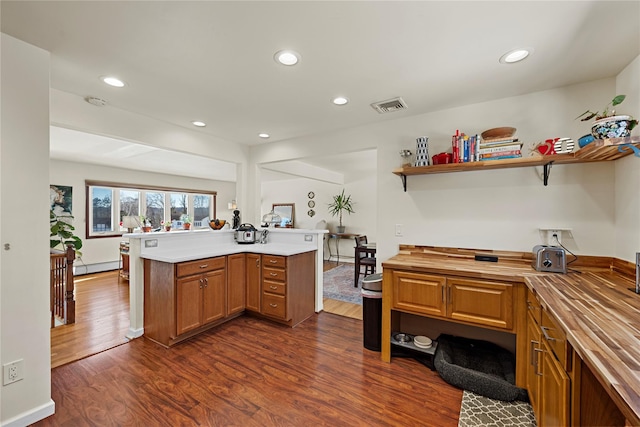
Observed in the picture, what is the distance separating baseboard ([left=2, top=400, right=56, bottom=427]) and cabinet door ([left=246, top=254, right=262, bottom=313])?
71.0 inches

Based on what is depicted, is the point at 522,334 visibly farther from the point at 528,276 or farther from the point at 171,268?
the point at 171,268

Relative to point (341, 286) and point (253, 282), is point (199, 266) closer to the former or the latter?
point (253, 282)

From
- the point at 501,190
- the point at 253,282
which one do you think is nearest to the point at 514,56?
the point at 501,190

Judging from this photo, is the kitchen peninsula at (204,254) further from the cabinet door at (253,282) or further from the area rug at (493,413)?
the area rug at (493,413)

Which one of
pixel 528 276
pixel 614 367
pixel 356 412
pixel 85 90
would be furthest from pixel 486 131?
pixel 85 90

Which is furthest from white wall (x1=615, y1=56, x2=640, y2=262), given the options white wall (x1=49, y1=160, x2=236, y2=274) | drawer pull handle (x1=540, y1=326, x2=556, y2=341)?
white wall (x1=49, y1=160, x2=236, y2=274)

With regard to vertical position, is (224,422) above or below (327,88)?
below

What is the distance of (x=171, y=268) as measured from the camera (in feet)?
8.50

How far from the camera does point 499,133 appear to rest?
2.32 m

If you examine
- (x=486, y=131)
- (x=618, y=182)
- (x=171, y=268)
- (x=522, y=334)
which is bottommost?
(x=522, y=334)

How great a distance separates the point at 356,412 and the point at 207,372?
125 centimetres

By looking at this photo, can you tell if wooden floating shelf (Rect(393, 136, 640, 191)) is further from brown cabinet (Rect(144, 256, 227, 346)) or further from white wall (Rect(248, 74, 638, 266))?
brown cabinet (Rect(144, 256, 227, 346))

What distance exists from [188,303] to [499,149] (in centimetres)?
319

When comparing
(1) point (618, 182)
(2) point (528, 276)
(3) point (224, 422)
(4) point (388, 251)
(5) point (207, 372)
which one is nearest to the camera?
(3) point (224, 422)
